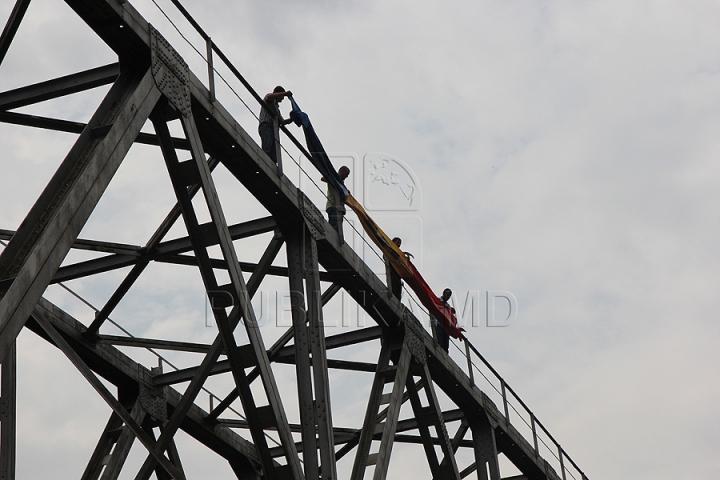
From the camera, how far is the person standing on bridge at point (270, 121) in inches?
557

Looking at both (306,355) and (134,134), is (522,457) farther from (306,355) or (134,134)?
(134,134)

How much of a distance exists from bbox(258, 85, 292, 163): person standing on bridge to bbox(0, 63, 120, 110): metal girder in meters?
3.42

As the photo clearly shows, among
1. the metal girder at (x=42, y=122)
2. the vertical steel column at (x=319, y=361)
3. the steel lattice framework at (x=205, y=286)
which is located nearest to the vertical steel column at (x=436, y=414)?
the steel lattice framework at (x=205, y=286)

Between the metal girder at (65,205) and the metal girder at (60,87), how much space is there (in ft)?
0.92

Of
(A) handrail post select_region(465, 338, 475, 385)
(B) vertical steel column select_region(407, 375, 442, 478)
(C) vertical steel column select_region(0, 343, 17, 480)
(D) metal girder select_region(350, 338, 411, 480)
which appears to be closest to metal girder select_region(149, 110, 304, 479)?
(C) vertical steel column select_region(0, 343, 17, 480)

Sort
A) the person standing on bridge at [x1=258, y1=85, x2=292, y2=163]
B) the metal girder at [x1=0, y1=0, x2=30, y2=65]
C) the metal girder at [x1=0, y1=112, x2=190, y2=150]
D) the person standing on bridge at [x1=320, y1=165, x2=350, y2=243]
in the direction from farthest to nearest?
1. the person standing on bridge at [x1=320, y1=165, x2=350, y2=243]
2. the person standing on bridge at [x1=258, y1=85, x2=292, y2=163]
3. the metal girder at [x1=0, y1=112, x2=190, y2=150]
4. the metal girder at [x1=0, y1=0, x2=30, y2=65]

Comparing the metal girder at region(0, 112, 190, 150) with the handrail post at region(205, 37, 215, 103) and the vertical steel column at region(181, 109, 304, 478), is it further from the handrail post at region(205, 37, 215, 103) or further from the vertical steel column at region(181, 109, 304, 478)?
the handrail post at region(205, 37, 215, 103)

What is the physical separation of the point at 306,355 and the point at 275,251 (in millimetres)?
1670

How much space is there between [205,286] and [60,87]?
3.13 meters

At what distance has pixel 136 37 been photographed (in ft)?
35.8

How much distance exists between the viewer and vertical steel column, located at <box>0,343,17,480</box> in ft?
44.2

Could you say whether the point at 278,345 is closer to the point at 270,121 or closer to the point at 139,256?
the point at 139,256

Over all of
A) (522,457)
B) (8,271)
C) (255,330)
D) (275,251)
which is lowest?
(8,271)

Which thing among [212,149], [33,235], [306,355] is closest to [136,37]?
[212,149]
